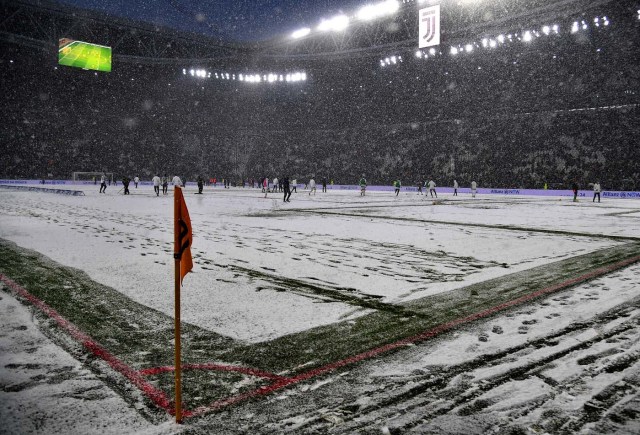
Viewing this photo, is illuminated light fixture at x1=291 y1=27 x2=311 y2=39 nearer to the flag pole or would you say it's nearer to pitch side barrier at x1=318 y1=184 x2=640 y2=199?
pitch side barrier at x1=318 y1=184 x2=640 y2=199

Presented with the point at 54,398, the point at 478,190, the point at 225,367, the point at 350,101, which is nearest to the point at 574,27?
the point at 478,190

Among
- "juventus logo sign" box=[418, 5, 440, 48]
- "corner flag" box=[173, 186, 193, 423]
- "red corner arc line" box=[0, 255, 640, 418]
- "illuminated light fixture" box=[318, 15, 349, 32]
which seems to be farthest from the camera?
"illuminated light fixture" box=[318, 15, 349, 32]

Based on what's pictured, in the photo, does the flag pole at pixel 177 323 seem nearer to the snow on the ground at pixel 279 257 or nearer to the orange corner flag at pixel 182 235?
the orange corner flag at pixel 182 235

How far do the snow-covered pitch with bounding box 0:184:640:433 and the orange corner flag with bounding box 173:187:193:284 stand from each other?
0.91 m

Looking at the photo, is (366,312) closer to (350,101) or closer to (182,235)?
(182,235)

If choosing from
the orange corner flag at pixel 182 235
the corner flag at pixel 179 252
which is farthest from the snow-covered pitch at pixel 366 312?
the orange corner flag at pixel 182 235

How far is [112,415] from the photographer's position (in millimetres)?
2705

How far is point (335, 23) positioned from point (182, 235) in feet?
145

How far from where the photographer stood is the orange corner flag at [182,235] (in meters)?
2.77

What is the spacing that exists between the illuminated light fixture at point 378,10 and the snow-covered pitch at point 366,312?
104 feet

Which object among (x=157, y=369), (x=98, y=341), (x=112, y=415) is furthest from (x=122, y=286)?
(x=112, y=415)

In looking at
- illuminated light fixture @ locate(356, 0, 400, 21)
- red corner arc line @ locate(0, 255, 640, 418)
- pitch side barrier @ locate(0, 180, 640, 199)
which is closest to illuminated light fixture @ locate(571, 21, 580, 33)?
pitch side barrier @ locate(0, 180, 640, 199)

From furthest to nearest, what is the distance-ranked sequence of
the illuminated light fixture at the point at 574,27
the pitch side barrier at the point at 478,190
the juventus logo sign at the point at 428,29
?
the illuminated light fixture at the point at 574,27 → the pitch side barrier at the point at 478,190 → the juventus logo sign at the point at 428,29

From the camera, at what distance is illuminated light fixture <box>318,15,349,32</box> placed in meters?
42.3
